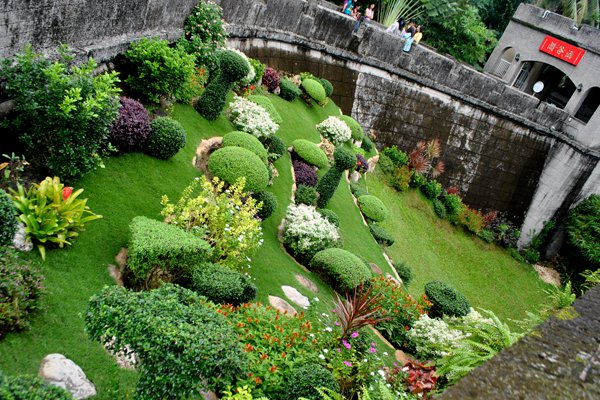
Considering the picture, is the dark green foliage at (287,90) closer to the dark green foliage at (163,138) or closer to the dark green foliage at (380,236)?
the dark green foliage at (380,236)

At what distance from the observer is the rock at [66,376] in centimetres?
400

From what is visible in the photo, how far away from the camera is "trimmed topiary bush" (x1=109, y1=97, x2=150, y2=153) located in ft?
22.6

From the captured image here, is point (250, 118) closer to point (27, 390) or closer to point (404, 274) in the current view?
point (404, 274)

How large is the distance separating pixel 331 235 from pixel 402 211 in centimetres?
829

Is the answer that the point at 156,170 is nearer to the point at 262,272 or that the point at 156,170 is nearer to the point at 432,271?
the point at 262,272

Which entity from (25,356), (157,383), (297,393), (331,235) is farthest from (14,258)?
(331,235)

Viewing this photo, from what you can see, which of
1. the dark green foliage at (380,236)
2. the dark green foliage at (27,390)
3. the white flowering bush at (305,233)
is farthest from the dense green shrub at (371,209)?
the dark green foliage at (27,390)

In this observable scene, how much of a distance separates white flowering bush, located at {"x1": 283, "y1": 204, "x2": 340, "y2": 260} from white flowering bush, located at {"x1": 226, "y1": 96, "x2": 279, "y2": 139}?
1997mm

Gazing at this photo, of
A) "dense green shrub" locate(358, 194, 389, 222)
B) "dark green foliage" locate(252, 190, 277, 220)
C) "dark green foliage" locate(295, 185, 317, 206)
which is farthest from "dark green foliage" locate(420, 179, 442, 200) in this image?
"dark green foliage" locate(252, 190, 277, 220)

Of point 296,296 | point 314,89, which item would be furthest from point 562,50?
point 296,296

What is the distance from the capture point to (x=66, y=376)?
4.08 metres

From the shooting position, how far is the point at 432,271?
15.3 meters

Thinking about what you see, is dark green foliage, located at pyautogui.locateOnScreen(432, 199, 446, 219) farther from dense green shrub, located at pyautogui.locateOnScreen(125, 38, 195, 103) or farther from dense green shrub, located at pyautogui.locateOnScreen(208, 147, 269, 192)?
dense green shrub, located at pyautogui.locateOnScreen(125, 38, 195, 103)

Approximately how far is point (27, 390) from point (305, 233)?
6.39 meters
